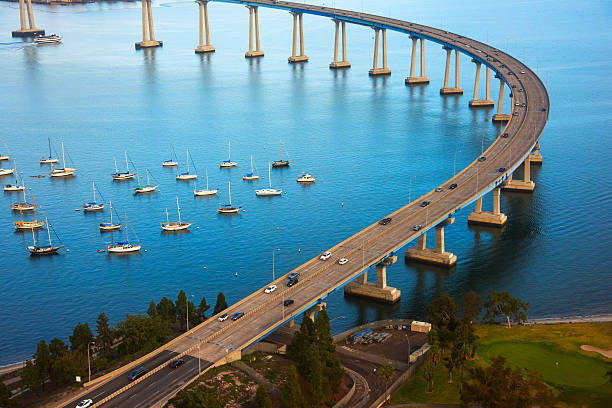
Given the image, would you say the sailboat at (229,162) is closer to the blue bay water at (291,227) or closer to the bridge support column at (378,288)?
the blue bay water at (291,227)

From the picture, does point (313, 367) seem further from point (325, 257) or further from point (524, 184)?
point (524, 184)

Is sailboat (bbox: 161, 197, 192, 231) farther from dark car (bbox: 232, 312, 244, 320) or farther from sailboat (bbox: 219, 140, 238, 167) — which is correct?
dark car (bbox: 232, 312, 244, 320)

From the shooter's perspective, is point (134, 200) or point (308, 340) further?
point (134, 200)

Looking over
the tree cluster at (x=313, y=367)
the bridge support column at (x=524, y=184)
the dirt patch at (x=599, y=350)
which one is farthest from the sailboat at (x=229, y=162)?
the dirt patch at (x=599, y=350)

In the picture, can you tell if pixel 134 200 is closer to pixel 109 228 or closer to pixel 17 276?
pixel 109 228

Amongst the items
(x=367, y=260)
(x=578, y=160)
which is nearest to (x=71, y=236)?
(x=367, y=260)

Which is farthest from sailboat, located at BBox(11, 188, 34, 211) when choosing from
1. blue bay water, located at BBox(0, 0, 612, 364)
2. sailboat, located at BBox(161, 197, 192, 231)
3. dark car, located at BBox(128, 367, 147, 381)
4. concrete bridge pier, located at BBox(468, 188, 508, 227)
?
concrete bridge pier, located at BBox(468, 188, 508, 227)
